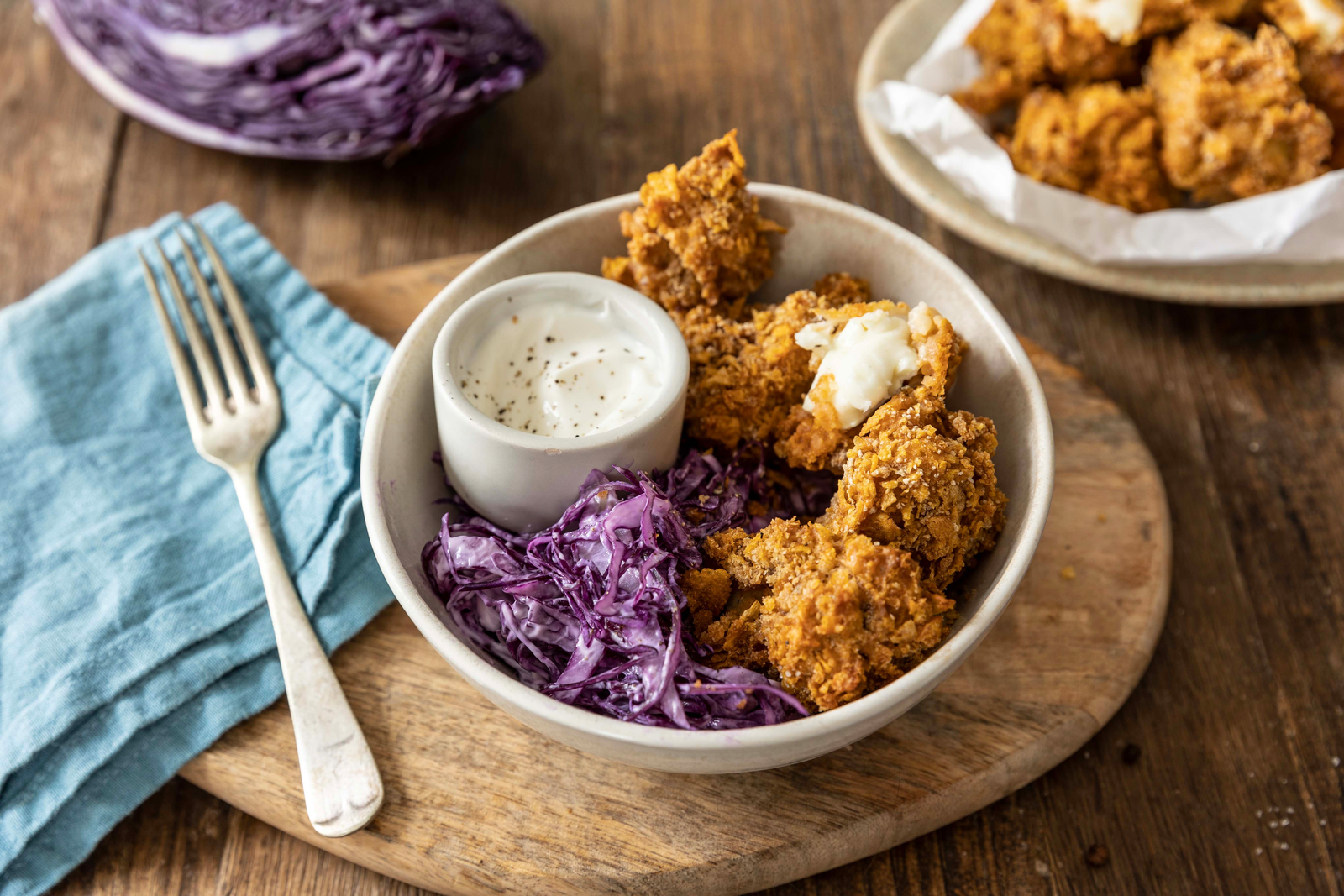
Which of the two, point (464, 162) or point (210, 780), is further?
point (464, 162)

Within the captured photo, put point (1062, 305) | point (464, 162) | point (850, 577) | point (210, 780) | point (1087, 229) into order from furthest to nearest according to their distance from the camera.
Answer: point (464, 162)
point (1062, 305)
point (1087, 229)
point (210, 780)
point (850, 577)

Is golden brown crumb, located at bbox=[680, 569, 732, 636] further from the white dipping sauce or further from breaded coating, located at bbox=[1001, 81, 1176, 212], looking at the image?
breaded coating, located at bbox=[1001, 81, 1176, 212]

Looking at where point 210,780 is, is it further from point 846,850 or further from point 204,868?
point 846,850

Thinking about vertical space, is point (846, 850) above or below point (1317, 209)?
below

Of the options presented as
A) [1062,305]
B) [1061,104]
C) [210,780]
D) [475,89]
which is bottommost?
[1062,305]

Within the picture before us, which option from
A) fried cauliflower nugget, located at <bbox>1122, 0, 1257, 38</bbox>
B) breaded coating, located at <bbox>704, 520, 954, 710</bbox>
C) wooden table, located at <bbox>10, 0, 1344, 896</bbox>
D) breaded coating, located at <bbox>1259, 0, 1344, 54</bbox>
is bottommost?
wooden table, located at <bbox>10, 0, 1344, 896</bbox>

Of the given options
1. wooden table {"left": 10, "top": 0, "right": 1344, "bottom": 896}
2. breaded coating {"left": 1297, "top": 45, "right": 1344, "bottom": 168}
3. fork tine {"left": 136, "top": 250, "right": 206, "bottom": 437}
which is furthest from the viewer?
breaded coating {"left": 1297, "top": 45, "right": 1344, "bottom": 168}

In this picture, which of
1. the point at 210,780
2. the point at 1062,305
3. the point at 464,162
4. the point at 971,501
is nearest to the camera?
the point at 971,501

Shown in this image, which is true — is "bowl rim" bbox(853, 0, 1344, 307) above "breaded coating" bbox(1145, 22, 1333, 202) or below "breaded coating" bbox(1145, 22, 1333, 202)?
below

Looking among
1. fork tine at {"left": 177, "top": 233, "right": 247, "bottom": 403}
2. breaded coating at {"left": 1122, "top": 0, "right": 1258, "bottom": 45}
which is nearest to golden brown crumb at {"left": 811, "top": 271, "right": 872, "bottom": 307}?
breaded coating at {"left": 1122, "top": 0, "right": 1258, "bottom": 45}

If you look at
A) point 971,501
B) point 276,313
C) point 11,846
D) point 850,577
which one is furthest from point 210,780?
point 971,501
